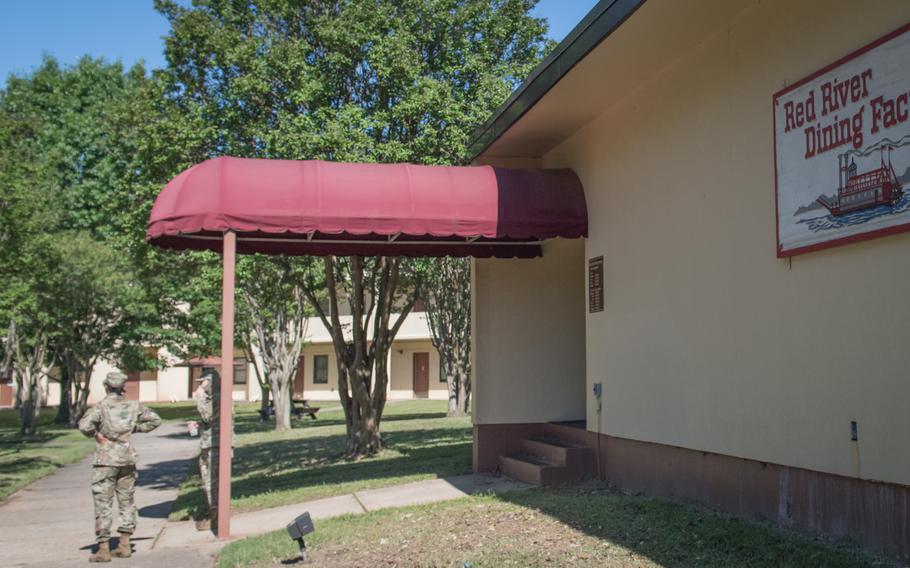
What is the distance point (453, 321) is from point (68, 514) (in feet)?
57.8

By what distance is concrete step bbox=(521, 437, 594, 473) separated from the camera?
35.5 feet

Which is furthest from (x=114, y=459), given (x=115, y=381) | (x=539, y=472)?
(x=539, y=472)

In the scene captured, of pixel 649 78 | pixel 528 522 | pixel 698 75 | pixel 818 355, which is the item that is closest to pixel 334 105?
pixel 649 78

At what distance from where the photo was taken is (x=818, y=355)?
6.75 m

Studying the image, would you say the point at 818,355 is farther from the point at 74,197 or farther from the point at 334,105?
the point at 74,197

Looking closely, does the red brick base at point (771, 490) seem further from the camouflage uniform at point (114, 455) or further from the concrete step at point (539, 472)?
the camouflage uniform at point (114, 455)

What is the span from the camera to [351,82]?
17.0m

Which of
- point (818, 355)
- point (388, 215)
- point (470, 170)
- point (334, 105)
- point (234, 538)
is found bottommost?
point (234, 538)

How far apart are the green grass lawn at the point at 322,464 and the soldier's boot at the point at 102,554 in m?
2.34

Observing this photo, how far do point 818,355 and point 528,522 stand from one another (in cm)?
307

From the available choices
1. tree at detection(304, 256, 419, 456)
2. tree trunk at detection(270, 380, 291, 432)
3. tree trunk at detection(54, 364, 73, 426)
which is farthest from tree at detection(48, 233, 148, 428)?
tree at detection(304, 256, 419, 456)

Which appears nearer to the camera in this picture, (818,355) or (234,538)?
(818,355)

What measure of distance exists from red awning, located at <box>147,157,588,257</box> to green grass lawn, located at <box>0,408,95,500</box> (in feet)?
24.8

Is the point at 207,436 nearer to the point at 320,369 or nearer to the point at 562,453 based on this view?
the point at 562,453
